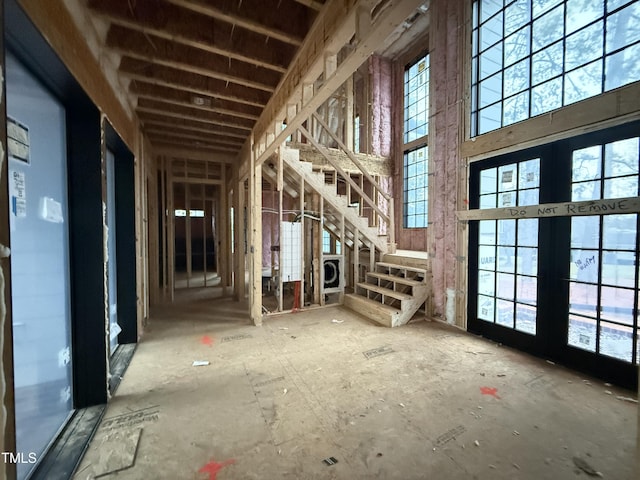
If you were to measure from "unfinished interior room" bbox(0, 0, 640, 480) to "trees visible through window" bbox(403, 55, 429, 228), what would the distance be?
230 centimetres

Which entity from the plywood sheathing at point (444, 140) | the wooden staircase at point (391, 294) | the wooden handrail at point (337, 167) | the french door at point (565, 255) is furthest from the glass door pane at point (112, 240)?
the french door at point (565, 255)

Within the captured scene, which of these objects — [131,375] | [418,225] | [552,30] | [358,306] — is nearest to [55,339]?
[131,375]

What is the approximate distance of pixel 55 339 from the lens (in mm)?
1890

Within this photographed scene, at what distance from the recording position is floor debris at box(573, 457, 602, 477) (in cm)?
165

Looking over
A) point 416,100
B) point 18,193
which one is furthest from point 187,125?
point 416,100

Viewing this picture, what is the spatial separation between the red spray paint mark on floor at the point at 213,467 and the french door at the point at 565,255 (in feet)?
11.3

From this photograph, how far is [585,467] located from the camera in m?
1.69

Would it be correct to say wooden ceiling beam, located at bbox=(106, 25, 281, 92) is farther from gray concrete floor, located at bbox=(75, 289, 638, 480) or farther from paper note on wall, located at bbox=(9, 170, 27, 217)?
gray concrete floor, located at bbox=(75, 289, 638, 480)

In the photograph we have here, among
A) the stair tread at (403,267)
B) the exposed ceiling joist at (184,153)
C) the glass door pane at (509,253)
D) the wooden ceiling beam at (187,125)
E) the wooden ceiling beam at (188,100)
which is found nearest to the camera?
the wooden ceiling beam at (188,100)

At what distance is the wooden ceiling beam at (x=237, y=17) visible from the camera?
79.1 inches

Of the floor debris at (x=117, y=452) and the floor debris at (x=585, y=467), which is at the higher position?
the floor debris at (x=117, y=452)

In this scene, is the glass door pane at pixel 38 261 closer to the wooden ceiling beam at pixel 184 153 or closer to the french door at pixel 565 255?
the wooden ceiling beam at pixel 184 153

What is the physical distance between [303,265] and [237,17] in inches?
149

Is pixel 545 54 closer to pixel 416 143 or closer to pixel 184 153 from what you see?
pixel 416 143
